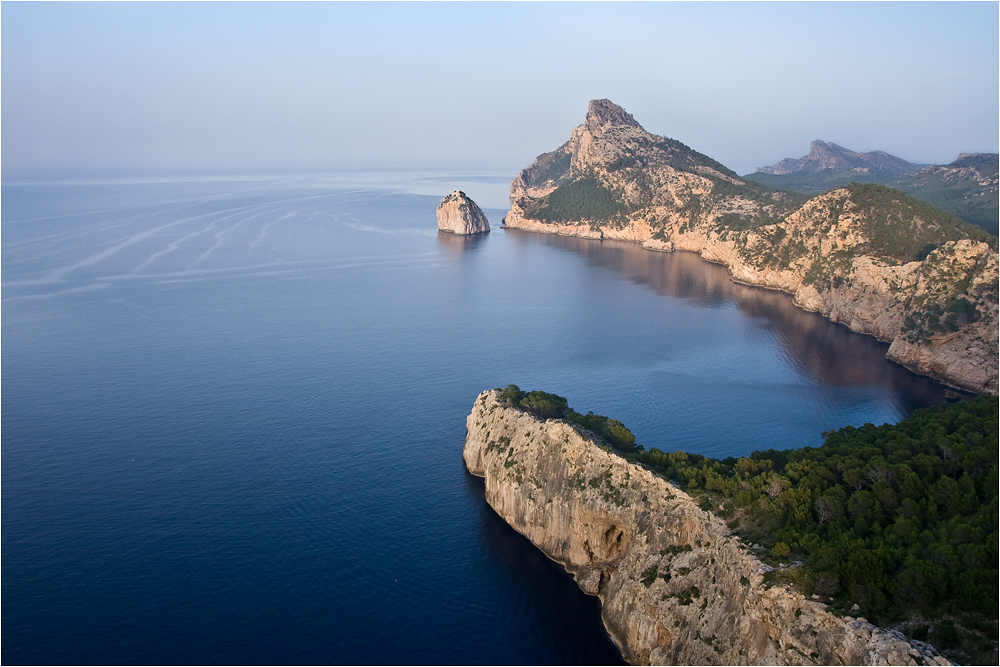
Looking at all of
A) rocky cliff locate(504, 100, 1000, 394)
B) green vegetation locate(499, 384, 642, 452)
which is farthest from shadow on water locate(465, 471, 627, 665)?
rocky cliff locate(504, 100, 1000, 394)

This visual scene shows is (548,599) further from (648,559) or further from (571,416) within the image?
(571,416)

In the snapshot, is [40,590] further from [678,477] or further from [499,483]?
[678,477]

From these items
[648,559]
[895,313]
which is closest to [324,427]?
[648,559]

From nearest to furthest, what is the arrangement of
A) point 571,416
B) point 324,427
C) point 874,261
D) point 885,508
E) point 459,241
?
1. point 885,508
2. point 571,416
3. point 324,427
4. point 874,261
5. point 459,241

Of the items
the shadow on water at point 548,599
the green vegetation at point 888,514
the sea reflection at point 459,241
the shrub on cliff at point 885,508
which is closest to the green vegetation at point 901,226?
the green vegetation at point 888,514

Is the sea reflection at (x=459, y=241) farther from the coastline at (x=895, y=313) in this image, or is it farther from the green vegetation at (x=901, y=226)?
the green vegetation at (x=901, y=226)

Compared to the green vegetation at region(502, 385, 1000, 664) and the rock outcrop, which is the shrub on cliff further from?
the rock outcrop
